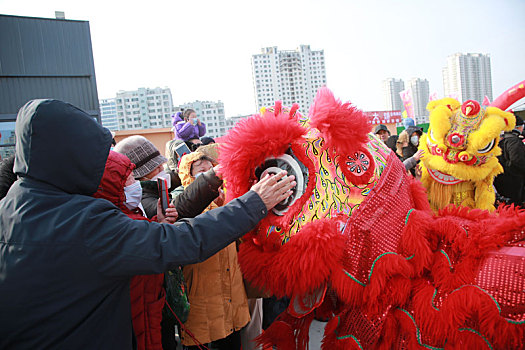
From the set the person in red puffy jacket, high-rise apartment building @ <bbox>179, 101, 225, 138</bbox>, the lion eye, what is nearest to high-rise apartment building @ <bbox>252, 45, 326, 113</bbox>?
high-rise apartment building @ <bbox>179, 101, 225, 138</bbox>

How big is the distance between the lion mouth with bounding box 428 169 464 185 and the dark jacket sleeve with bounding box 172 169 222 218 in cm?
290

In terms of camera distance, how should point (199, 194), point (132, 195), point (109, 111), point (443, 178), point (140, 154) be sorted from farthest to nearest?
point (109, 111), point (443, 178), point (140, 154), point (199, 194), point (132, 195)

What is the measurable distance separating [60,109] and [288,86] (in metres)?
43.5

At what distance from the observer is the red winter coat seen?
1476 mm

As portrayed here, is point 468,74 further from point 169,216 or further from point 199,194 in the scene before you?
point 169,216

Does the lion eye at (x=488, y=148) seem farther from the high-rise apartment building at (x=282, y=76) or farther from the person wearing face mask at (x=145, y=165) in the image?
the high-rise apartment building at (x=282, y=76)

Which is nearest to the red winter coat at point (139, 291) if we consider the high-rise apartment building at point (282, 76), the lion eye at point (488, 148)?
the lion eye at point (488, 148)

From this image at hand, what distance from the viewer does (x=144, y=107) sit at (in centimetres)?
5091

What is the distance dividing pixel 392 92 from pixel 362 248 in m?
57.2

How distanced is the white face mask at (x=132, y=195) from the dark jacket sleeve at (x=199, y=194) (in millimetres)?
285

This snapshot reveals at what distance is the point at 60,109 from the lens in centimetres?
116

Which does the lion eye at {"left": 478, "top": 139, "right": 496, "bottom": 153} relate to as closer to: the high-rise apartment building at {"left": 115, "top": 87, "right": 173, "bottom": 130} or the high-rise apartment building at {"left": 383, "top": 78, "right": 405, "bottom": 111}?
the high-rise apartment building at {"left": 115, "top": 87, "right": 173, "bottom": 130}

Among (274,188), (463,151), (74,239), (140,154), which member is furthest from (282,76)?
(74,239)

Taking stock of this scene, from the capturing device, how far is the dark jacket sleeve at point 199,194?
1999mm
